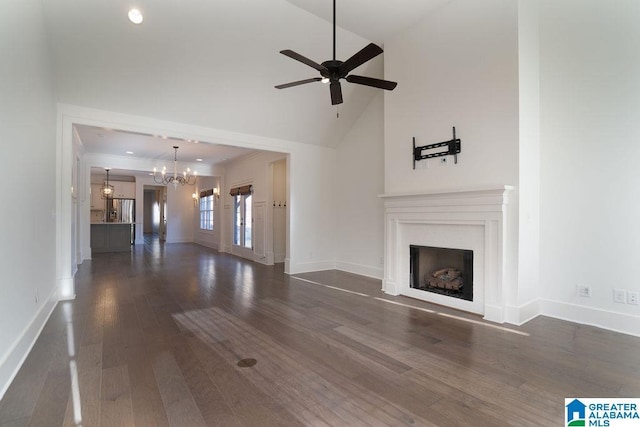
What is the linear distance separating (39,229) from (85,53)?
2.15m

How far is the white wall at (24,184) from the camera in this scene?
2.11 metres

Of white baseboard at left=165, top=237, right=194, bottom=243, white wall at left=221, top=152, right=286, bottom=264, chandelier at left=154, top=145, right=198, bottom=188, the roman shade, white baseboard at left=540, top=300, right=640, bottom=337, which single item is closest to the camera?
white baseboard at left=540, top=300, right=640, bottom=337

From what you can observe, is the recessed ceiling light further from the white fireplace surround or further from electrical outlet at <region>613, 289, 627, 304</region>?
electrical outlet at <region>613, 289, 627, 304</region>

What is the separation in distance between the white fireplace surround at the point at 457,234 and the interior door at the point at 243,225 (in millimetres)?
4729

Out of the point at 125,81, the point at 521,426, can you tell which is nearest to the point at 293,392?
the point at 521,426

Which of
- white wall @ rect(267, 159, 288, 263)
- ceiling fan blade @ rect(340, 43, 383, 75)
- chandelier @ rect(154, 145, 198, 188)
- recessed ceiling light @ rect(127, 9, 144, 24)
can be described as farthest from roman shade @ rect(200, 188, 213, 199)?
ceiling fan blade @ rect(340, 43, 383, 75)

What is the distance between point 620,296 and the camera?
10.2 ft

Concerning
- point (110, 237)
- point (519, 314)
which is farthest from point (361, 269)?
point (110, 237)

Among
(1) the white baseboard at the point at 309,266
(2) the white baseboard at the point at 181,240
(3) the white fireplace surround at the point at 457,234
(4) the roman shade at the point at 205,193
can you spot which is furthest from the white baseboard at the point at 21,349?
(2) the white baseboard at the point at 181,240

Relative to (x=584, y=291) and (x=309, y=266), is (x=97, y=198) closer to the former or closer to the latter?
(x=309, y=266)

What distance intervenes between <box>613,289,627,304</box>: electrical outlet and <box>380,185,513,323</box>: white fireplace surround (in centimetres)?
102

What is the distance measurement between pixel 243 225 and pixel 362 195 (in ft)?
13.7

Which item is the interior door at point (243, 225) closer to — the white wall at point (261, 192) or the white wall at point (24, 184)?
the white wall at point (261, 192)

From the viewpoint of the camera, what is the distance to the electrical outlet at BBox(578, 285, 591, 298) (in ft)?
10.8
